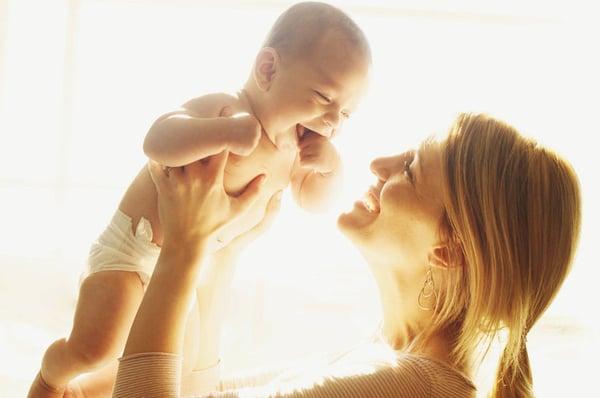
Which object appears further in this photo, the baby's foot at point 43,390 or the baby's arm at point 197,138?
the baby's foot at point 43,390

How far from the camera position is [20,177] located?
66.7 inches

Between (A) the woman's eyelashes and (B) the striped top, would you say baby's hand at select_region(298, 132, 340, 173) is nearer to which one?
(A) the woman's eyelashes

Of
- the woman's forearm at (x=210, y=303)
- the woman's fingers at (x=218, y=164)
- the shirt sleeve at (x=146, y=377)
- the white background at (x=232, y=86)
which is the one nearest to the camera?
the shirt sleeve at (x=146, y=377)

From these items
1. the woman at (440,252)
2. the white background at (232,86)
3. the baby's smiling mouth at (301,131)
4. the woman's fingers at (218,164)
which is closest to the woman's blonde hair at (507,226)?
the woman at (440,252)

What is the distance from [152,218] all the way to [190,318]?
239mm

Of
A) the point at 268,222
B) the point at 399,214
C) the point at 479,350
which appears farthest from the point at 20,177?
the point at 479,350

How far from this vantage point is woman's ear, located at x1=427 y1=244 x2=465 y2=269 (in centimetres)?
111

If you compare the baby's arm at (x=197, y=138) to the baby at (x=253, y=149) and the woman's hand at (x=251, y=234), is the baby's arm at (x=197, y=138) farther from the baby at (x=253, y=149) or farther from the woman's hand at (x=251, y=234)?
the woman's hand at (x=251, y=234)

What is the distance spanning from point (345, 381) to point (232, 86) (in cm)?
87

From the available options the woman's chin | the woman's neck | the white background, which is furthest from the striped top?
the white background

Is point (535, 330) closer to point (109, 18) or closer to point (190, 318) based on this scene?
point (190, 318)

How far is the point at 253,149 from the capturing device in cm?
106

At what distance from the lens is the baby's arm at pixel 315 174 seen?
116 centimetres

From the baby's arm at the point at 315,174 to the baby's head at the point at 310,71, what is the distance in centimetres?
3
